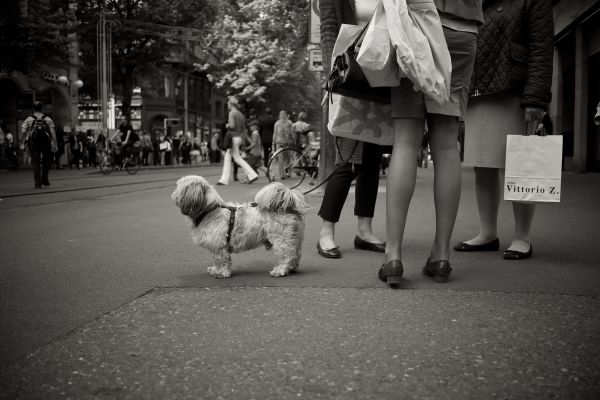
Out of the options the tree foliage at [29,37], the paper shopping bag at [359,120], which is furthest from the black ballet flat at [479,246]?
the tree foliage at [29,37]

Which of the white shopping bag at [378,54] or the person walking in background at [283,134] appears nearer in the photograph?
the white shopping bag at [378,54]

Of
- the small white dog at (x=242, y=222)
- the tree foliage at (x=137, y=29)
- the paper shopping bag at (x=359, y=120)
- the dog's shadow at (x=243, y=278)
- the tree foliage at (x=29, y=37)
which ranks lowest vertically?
the dog's shadow at (x=243, y=278)

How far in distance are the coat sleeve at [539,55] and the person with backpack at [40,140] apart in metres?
11.7

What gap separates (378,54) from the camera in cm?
332

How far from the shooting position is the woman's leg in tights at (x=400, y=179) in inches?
140

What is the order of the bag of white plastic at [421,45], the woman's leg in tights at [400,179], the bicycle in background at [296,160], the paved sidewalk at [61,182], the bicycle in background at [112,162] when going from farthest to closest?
the bicycle in background at [112,162] → the bicycle in background at [296,160] → the paved sidewalk at [61,182] → the woman's leg in tights at [400,179] → the bag of white plastic at [421,45]

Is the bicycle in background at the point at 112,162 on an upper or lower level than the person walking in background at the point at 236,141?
lower

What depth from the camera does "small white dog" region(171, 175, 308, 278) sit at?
4023 mm

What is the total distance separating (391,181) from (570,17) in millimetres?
17791

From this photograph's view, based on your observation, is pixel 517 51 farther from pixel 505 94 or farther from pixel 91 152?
pixel 91 152

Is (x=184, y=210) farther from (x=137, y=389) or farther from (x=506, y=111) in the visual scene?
(x=506, y=111)

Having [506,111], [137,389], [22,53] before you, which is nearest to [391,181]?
[506,111]

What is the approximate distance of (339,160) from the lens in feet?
16.1

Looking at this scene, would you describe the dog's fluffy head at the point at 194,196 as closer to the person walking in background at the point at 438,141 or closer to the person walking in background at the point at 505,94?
the person walking in background at the point at 438,141
